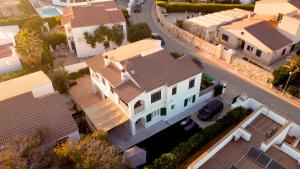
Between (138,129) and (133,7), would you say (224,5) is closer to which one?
(133,7)

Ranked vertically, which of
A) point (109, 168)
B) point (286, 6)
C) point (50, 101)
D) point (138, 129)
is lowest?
point (138, 129)

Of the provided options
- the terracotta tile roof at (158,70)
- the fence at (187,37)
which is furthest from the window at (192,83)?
the fence at (187,37)

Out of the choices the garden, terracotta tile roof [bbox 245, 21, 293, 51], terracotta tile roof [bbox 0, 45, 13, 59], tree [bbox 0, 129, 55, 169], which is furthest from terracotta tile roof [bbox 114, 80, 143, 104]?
terracotta tile roof [bbox 245, 21, 293, 51]

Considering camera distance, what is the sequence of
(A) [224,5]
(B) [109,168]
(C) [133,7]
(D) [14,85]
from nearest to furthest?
(B) [109,168] < (D) [14,85] < (A) [224,5] < (C) [133,7]

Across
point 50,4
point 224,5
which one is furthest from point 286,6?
point 50,4

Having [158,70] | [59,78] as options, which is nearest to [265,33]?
[158,70]

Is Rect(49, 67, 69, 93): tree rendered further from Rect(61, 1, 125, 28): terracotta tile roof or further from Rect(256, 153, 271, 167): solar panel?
Rect(256, 153, 271, 167): solar panel

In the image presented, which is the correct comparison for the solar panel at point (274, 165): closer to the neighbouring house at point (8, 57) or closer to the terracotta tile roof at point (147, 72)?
the terracotta tile roof at point (147, 72)
